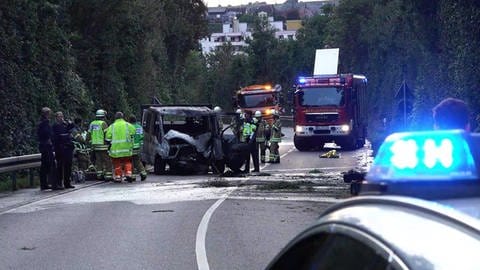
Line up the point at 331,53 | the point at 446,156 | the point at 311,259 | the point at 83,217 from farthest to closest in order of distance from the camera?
the point at 331,53 < the point at 83,217 < the point at 311,259 < the point at 446,156

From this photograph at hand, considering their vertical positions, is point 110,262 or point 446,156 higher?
point 446,156

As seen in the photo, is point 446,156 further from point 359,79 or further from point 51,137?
point 359,79

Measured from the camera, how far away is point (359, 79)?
112 feet

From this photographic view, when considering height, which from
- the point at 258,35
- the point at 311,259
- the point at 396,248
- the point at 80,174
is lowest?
the point at 80,174

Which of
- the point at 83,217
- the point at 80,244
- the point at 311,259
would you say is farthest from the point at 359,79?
the point at 311,259

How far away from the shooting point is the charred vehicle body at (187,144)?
21516 mm

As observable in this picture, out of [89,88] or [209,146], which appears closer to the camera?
[209,146]

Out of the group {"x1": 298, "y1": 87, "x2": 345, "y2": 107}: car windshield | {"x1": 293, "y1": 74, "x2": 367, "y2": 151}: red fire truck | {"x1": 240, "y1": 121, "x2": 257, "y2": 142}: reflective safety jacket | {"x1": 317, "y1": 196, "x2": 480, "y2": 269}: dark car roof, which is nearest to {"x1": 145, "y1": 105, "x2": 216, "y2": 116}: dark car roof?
{"x1": 240, "y1": 121, "x2": 257, "y2": 142}: reflective safety jacket

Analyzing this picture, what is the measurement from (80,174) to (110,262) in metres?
11.7

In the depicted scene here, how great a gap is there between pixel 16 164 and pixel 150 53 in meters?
24.6

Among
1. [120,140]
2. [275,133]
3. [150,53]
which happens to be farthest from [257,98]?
[120,140]

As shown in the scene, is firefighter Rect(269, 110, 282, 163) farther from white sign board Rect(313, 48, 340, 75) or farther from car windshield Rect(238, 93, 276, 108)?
car windshield Rect(238, 93, 276, 108)

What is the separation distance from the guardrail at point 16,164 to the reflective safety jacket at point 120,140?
187 centimetres

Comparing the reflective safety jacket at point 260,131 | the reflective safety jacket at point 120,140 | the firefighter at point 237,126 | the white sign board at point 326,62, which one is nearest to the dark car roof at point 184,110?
the firefighter at point 237,126
